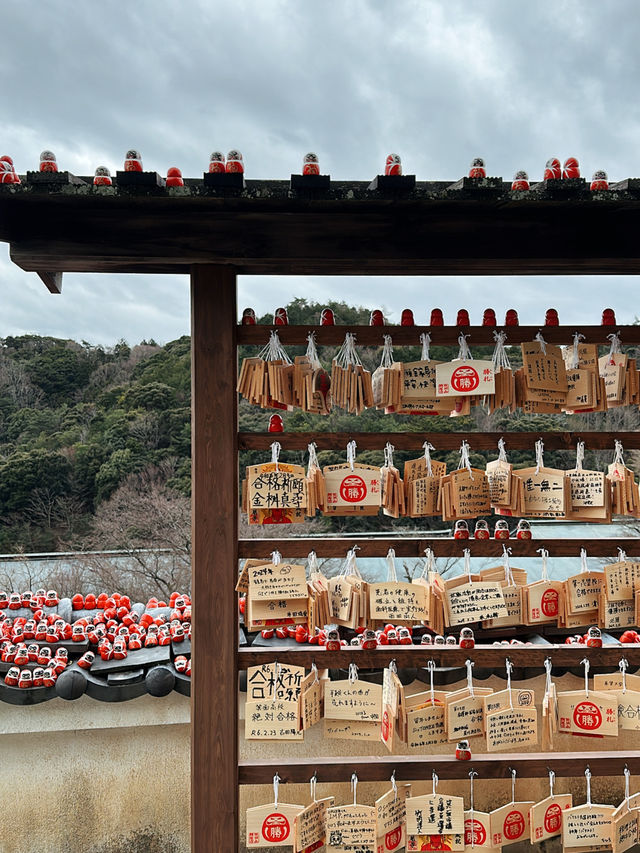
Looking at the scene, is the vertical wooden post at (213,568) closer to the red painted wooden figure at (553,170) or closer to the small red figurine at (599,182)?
the red painted wooden figure at (553,170)

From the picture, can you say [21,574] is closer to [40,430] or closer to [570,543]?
[40,430]

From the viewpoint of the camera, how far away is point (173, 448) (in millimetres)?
9578

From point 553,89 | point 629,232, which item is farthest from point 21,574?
point 553,89

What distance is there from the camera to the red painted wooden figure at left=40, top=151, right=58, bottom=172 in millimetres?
1908

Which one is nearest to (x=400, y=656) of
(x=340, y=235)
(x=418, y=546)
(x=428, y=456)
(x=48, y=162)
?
(x=418, y=546)

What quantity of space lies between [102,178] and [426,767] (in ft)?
7.24

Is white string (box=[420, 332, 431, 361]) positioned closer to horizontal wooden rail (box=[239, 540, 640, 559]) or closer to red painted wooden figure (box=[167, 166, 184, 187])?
horizontal wooden rail (box=[239, 540, 640, 559])

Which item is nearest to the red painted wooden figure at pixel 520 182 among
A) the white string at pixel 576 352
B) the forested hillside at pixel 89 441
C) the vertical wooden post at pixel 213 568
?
the white string at pixel 576 352

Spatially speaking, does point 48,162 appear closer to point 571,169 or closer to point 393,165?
point 393,165

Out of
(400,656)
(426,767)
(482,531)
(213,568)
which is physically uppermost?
(482,531)

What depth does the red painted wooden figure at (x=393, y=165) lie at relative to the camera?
1.93m

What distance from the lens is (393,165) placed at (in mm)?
1938

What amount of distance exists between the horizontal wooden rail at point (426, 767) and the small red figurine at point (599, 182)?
1912 mm

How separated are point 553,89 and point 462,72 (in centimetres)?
185
